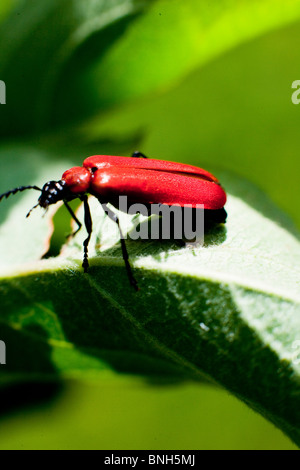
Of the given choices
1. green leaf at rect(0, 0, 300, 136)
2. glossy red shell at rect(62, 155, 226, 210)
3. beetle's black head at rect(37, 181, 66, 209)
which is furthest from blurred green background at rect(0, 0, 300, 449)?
glossy red shell at rect(62, 155, 226, 210)

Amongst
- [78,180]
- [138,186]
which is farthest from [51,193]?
[138,186]

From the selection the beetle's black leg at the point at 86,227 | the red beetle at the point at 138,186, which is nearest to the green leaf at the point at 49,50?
the red beetle at the point at 138,186

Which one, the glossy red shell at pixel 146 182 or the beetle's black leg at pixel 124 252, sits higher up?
the glossy red shell at pixel 146 182

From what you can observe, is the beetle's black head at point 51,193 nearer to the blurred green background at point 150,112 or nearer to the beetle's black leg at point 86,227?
the beetle's black leg at point 86,227

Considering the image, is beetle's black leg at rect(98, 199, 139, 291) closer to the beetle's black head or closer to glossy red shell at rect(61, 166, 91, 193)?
glossy red shell at rect(61, 166, 91, 193)
